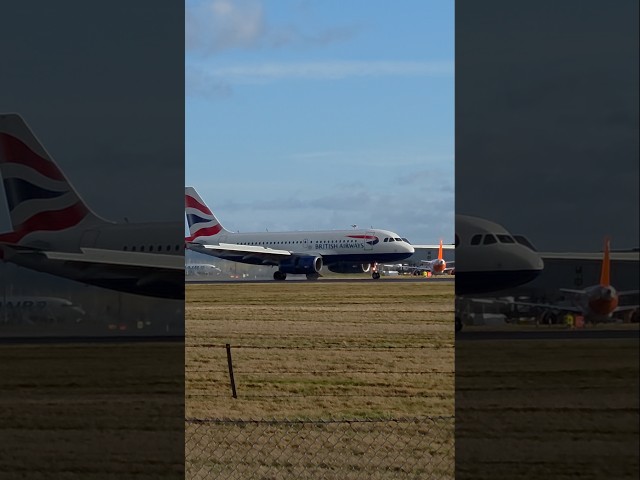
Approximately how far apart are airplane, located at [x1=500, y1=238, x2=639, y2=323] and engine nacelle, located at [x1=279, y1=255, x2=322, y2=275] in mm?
33821

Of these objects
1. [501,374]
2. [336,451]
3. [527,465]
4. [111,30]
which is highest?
[111,30]

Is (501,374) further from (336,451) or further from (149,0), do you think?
(336,451)

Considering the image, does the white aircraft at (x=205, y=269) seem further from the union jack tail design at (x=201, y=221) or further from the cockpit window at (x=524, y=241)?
the cockpit window at (x=524, y=241)

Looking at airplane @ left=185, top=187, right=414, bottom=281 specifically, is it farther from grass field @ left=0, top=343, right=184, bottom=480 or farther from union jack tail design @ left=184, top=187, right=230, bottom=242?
grass field @ left=0, top=343, right=184, bottom=480

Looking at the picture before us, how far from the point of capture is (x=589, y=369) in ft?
13.6

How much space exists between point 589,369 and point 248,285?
30.4 meters

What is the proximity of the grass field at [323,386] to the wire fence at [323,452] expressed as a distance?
0.5 inches

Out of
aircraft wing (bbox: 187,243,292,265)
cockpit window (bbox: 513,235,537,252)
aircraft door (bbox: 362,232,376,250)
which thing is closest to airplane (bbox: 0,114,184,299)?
cockpit window (bbox: 513,235,537,252)

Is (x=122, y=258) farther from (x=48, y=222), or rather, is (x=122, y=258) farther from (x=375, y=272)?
(x=375, y=272)

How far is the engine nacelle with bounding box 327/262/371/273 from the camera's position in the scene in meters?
38.8

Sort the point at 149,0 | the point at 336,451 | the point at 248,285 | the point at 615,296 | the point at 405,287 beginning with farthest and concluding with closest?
the point at 248,285 → the point at 405,287 → the point at 336,451 → the point at 149,0 → the point at 615,296

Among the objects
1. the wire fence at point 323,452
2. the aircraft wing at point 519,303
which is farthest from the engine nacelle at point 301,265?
the aircraft wing at point 519,303

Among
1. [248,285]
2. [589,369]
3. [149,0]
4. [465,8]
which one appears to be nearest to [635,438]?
[589,369]

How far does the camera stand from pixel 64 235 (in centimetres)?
473
